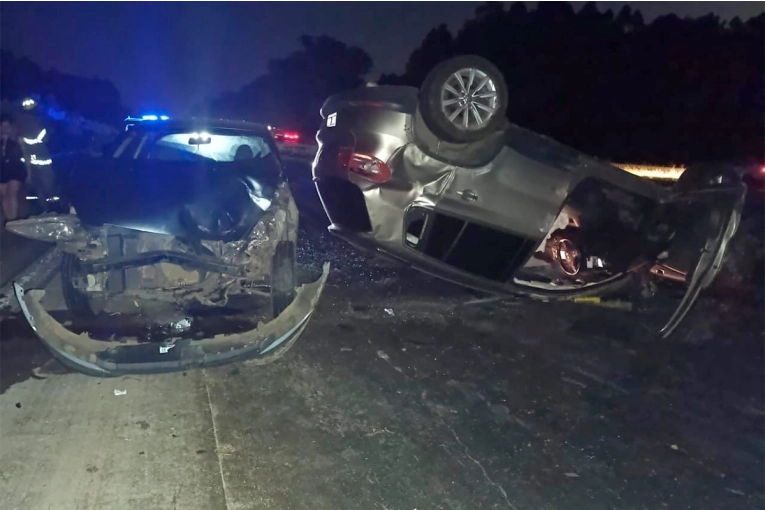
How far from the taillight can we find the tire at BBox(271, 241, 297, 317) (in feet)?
2.59

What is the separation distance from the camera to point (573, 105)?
99.8ft

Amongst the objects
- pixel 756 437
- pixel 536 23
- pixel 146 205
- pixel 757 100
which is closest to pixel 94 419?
pixel 146 205

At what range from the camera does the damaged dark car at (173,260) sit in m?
4.53

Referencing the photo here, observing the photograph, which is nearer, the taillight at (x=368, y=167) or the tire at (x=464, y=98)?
the tire at (x=464, y=98)

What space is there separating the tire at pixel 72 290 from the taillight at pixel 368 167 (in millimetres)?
2195

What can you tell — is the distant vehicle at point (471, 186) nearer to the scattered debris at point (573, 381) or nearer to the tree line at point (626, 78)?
the scattered debris at point (573, 381)

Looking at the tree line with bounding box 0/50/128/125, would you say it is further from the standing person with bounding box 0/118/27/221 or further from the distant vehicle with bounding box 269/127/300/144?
the standing person with bounding box 0/118/27/221

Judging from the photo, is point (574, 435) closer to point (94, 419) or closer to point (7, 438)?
point (94, 419)

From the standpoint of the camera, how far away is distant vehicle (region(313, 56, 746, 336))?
17.5 feet

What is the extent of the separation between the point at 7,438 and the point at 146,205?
5.90 ft

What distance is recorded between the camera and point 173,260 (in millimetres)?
4891

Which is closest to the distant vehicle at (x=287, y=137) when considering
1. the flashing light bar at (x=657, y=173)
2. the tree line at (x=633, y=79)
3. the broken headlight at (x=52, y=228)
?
the tree line at (x=633, y=79)

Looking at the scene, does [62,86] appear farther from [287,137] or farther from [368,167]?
[368,167]

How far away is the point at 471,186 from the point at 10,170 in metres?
7.02
